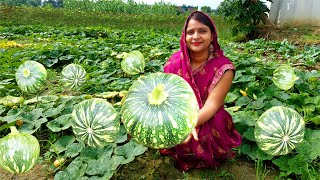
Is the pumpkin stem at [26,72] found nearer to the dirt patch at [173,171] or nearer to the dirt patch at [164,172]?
the dirt patch at [164,172]

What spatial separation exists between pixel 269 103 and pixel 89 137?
2.13 m

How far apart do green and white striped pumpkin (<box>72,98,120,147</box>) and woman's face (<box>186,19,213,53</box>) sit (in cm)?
98

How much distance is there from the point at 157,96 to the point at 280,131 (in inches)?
40.3

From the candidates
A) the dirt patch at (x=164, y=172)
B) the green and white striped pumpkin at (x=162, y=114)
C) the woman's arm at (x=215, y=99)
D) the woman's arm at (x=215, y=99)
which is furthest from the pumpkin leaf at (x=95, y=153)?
the green and white striped pumpkin at (x=162, y=114)

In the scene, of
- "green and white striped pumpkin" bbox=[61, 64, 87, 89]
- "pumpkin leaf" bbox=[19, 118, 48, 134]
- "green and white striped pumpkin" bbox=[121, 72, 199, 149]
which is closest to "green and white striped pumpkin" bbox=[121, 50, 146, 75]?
"green and white striped pumpkin" bbox=[61, 64, 87, 89]

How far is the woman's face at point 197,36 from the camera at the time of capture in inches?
101

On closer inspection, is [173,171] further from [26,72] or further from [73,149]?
[26,72]

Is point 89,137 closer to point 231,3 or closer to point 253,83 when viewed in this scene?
point 253,83

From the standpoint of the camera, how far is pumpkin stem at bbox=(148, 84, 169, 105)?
1.62 meters

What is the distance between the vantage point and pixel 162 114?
159 cm

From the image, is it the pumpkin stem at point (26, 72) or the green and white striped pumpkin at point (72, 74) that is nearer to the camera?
the pumpkin stem at point (26, 72)

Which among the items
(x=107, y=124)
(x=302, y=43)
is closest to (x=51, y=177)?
(x=107, y=124)

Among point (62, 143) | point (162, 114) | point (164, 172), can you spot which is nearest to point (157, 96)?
point (162, 114)

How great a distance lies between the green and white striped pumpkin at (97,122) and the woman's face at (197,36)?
3.22ft
